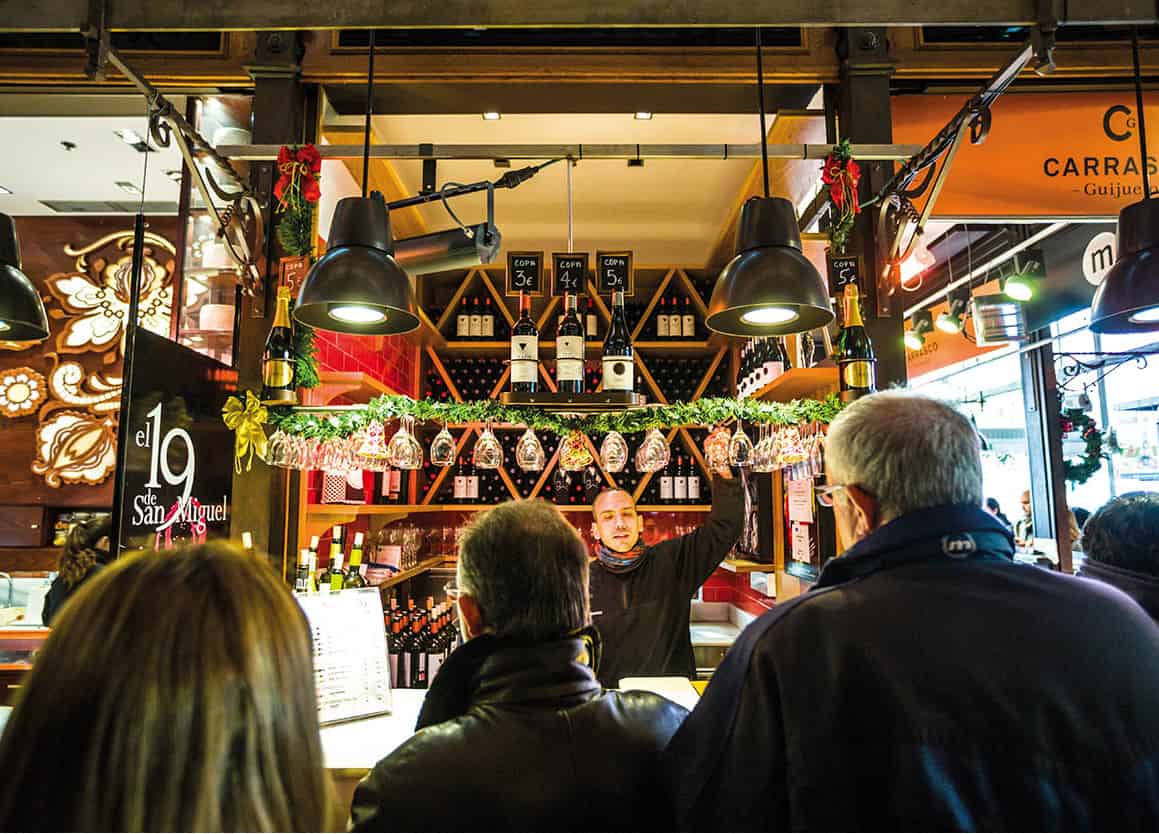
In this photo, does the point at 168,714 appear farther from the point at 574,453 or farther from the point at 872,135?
the point at 872,135

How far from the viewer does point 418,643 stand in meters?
3.66

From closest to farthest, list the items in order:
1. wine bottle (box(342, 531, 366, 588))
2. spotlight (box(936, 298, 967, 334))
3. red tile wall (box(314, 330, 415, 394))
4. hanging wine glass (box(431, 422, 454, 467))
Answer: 1. hanging wine glass (box(431, 422, 454, 467))
2. wine bottle (box(342, 531, 366, 588))
3. red tile wall (box(314, 330, 415, 394))
4. spotlight (box(936, 298, 967, 334))

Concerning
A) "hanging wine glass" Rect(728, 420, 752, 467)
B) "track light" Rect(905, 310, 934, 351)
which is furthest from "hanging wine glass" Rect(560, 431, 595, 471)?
"track light" Rect(905, 310, 934, 351)

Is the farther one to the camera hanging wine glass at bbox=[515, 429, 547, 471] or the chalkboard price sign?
the chalkboard price sign

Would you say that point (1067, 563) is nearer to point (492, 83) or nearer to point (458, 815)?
point (492, 83)

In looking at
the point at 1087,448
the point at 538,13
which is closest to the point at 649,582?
the point at 538,13

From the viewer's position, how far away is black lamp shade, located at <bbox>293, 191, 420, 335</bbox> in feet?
6.20

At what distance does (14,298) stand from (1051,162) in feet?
13.1

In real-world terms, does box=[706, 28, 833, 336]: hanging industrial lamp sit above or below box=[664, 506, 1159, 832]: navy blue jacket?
above

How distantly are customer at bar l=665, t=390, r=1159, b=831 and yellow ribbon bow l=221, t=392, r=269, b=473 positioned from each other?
6.42ft

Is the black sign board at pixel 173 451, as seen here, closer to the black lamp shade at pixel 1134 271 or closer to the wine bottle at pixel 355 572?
the wine bottle at pixel 355 572

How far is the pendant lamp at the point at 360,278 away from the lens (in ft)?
6.20

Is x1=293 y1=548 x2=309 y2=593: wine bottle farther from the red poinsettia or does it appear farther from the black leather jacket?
the black leather jacket

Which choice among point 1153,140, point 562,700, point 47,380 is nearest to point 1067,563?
point 1153,140
